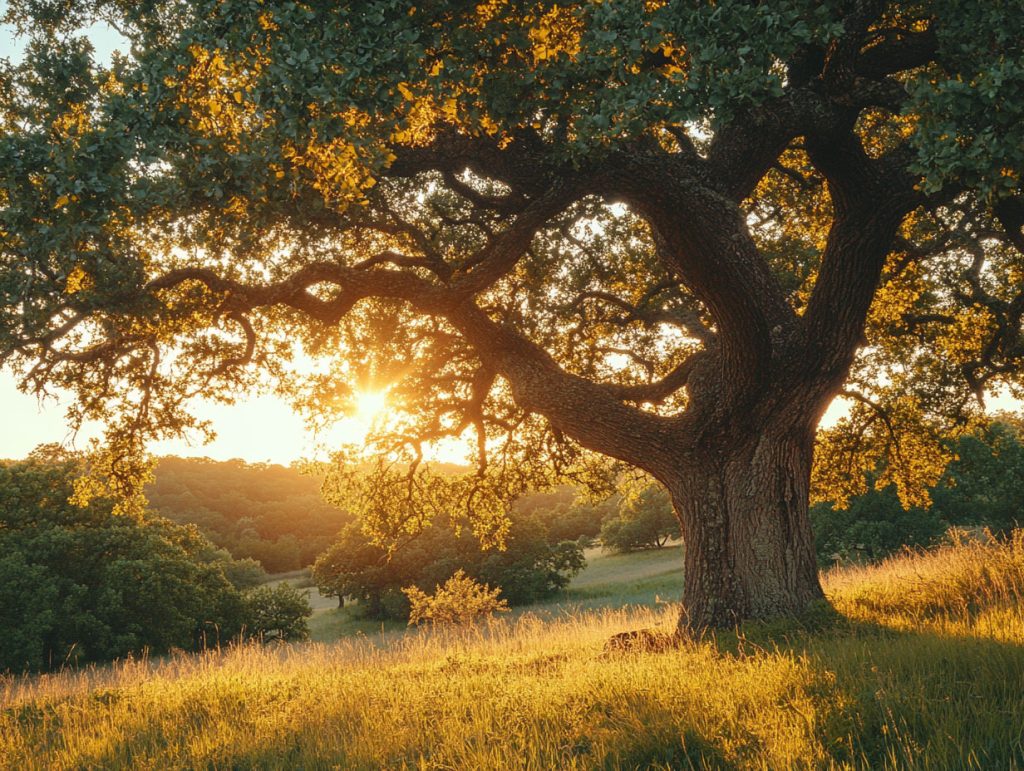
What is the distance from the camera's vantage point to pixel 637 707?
16.2 feet

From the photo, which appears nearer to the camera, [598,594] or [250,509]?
[598,594]

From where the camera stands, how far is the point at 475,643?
38.0ft

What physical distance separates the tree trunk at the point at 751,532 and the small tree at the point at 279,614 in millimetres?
27118

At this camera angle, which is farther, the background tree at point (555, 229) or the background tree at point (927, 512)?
the background tree at point (927, 512)

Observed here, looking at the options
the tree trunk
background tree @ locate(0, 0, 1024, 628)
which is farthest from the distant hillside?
the tree trunk

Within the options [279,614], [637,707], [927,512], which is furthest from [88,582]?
[927,512]

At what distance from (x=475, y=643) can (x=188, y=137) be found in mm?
9273

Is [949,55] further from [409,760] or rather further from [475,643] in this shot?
[475,643]

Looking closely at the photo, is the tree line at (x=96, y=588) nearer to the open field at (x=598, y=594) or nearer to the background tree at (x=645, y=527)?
the open field at (x=598, y=594)

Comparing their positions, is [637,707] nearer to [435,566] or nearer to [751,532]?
[751,532]

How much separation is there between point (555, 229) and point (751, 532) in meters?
6.62

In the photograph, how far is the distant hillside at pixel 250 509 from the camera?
60.4m

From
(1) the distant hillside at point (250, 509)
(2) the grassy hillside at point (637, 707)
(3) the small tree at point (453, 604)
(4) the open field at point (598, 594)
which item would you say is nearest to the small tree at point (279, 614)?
(4) the open field at point (598, 594)

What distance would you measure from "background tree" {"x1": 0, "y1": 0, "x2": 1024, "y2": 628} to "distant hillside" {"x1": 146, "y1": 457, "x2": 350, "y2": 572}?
168 feet
